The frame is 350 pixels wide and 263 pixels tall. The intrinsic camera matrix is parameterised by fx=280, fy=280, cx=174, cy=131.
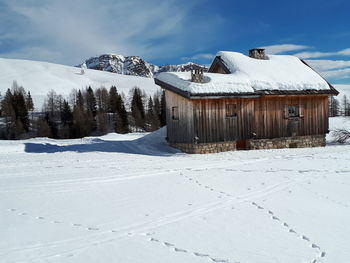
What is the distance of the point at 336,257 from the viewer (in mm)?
3924

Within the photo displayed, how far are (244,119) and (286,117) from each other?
298 centimetres

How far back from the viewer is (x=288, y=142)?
57.0 feet

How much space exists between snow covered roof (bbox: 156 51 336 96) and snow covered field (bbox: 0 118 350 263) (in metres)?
5.91

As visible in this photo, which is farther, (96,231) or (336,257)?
(96,231)

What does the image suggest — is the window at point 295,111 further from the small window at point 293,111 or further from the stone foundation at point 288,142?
the stone foundation at point 288,142

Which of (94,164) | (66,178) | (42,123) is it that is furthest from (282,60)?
(42,123)

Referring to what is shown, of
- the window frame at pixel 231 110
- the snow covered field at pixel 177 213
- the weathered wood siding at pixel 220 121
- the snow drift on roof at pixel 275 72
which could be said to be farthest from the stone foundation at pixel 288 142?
the snow covered field at pixel 177 213

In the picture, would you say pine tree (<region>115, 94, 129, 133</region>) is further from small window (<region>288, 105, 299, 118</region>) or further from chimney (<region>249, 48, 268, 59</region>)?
small window (<region>288, 105, 299, 118</region>)

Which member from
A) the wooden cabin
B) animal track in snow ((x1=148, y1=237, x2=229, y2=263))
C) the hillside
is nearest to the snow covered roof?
the wooden cabin

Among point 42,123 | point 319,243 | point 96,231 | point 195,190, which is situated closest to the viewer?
point 319,243

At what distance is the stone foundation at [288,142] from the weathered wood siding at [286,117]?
9.8 inches

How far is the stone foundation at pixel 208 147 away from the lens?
15.3 metres

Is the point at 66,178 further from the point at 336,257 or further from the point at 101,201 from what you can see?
the point at 336,257

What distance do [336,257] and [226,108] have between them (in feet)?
40.4
